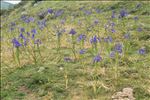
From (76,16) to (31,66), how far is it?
24.4 ft

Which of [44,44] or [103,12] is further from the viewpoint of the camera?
[103,12]

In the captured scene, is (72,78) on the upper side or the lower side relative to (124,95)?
upper

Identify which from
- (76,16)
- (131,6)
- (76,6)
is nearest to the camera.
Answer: (131,6)

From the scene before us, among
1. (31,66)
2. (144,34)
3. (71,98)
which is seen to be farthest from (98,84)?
(144,34)

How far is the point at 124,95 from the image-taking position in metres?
6.07

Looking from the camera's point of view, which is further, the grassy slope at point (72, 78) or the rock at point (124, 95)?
the grassy slope at point (72, 78)

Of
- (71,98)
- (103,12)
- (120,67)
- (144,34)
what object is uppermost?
(103,12)

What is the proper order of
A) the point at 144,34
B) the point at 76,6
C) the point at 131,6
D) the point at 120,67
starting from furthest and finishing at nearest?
the point at 76,6 → the point at 131,6 → the point at 144,34 → the point at 120,67

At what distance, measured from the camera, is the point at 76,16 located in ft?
51.4

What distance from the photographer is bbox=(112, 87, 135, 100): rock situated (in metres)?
6.03

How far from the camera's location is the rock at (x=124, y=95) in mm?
6033

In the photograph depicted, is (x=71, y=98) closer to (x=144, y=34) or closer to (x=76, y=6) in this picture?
(x=144, y=34)

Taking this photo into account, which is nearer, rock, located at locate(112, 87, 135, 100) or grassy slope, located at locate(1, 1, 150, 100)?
rock, located at locate(112, 87, 135, 100)

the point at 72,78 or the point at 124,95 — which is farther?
the point at 72,78
